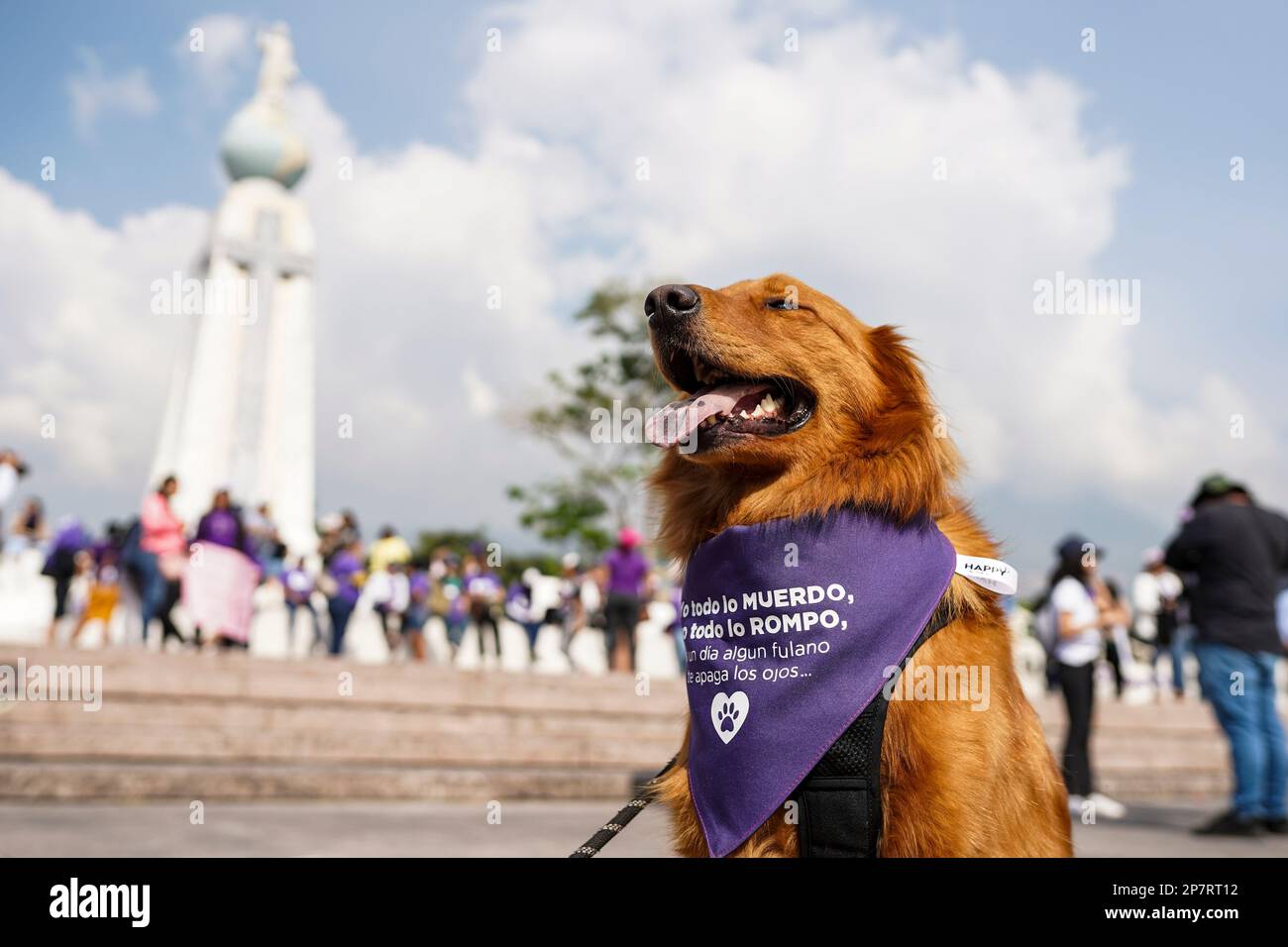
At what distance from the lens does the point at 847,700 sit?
2689 millimetres

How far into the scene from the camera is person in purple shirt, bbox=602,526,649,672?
13.9 m

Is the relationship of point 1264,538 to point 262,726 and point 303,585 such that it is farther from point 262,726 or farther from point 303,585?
point 303,585

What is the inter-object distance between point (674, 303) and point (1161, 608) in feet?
51.1

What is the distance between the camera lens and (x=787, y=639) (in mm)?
2875

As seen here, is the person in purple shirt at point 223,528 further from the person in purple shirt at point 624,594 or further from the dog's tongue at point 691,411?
the dog's tongue at point 691,411

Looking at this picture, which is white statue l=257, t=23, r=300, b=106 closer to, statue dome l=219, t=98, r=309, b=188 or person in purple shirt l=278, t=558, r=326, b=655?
statue dome l=219, t=98, r=309, b=188

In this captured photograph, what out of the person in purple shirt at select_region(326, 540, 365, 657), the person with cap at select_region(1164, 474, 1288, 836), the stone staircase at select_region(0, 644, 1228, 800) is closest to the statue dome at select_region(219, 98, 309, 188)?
the person in purple shirt at select_region(326, 540, 365, 657)

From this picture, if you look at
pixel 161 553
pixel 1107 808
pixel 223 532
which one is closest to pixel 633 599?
pixel 223 532

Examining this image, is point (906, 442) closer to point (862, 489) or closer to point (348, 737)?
point (862, 489)

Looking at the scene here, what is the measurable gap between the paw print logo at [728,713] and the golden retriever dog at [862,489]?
0.20m

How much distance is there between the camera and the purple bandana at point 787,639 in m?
2.69

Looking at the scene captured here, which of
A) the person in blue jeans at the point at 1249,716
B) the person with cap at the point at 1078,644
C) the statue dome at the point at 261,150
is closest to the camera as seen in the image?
the person in blue jeans at the point at 1249,716

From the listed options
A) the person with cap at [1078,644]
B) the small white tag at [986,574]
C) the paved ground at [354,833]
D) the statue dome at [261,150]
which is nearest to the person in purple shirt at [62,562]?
the paved ground at [354,833]

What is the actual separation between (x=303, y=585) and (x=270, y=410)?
56.8 feet
